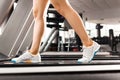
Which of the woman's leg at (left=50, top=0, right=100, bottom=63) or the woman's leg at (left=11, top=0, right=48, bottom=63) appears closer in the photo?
the woman's leg at (left=50, top=0, right=100, bottom=63)

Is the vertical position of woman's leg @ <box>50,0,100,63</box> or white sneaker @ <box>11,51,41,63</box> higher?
woman's leg @ <box>50,0,100,63</box>

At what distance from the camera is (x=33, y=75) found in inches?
76.0

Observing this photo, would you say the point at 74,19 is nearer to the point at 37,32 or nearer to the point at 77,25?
the point at 77,25

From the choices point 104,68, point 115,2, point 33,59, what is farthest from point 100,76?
point 115,2

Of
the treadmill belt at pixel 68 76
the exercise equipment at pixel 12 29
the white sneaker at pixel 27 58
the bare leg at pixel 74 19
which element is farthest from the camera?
the exercise equipment at pixel 12 29

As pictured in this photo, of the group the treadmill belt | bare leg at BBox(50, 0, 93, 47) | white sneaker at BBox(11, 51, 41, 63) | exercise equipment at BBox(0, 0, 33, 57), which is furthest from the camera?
exercise equipment at BBox(0, 0, 33, 57)

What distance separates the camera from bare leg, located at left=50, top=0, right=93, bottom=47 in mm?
2217

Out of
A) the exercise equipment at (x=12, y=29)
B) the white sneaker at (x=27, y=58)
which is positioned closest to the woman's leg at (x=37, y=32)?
the white sneaker at (x=27, y=58)

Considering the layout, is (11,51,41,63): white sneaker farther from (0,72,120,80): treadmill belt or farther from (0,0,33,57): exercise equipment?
(0,0,33,57): exercise equipment

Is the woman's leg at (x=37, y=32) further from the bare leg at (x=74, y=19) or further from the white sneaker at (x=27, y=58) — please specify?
the bare leg at (x=74, y=19)

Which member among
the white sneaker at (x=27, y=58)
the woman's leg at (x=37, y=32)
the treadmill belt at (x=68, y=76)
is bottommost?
the treadmill belt at (x=68, y=76)

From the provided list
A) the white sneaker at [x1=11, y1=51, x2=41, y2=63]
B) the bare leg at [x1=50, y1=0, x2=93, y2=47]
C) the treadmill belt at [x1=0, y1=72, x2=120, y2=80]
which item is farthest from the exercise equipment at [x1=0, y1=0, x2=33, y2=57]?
the treadmill belt at [x1=0, y1=72, x2=120, y2=80]

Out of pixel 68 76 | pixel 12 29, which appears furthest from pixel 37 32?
pixel 12 29

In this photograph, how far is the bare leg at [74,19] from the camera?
2.22 m
